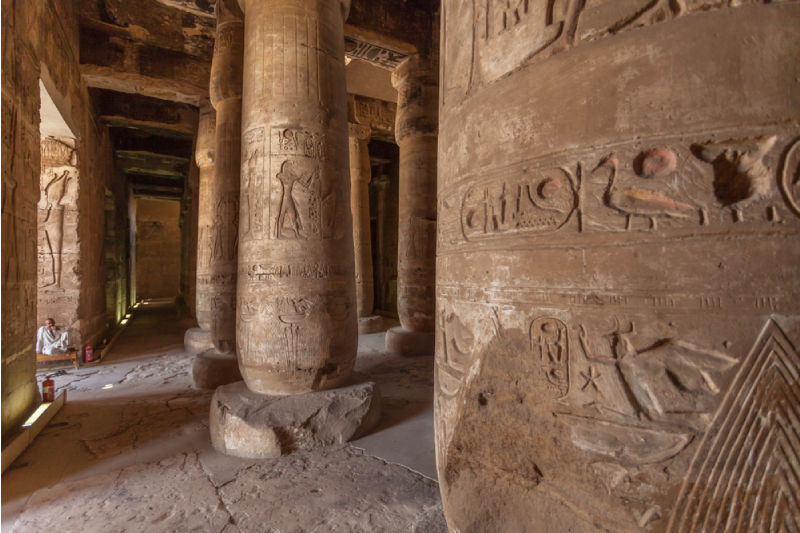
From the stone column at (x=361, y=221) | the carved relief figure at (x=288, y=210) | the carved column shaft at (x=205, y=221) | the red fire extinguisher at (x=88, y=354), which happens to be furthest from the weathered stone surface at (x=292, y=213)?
the stone column at (x=361, y=221)

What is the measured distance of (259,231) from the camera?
3455mm

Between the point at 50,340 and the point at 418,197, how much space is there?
5.93m

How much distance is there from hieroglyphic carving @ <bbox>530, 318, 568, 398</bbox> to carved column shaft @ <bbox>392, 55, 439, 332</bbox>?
5.54 m

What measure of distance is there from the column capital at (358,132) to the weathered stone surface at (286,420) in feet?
23.4

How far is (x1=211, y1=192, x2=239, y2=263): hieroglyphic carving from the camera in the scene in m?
5.34

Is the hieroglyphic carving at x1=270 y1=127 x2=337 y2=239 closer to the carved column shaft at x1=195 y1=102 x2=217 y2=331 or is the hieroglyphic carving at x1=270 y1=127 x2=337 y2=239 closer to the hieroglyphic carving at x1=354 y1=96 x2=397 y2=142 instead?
the carved column shaft at x1=195 y1=102 x2=217 y2=331

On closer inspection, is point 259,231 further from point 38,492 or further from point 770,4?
point 770,4

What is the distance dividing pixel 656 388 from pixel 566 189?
1.87ft

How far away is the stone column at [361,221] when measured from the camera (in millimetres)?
9031

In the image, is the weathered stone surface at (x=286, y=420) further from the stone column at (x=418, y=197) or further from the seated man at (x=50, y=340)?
the seated man at (x=50, y=340)

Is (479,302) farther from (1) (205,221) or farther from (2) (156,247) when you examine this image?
(2) (156,247)

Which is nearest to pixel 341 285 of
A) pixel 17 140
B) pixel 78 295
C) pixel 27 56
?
pixel 17 140

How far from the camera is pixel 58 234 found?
6.51 m

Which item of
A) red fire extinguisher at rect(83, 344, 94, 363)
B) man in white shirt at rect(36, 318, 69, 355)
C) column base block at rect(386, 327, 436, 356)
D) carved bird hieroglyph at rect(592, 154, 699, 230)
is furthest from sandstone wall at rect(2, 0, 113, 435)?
column base block at rect(386, 327, 436, 356)
